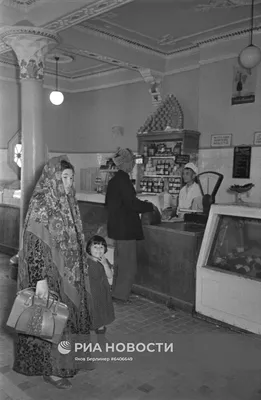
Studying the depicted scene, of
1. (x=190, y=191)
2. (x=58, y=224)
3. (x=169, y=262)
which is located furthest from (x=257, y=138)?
(x=58, y=224)

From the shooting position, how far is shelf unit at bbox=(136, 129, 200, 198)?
25.1 feet

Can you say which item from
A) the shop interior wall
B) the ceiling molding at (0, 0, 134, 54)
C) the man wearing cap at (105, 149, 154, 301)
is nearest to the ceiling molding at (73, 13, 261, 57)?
the shop interior wall

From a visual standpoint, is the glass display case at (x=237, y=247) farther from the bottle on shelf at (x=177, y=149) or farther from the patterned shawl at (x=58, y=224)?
the bottle on shelf at (x=177, y=149)

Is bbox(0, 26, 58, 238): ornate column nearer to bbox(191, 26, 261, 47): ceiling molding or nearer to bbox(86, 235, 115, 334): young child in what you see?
bbox(86, 235, 115, 334): young child

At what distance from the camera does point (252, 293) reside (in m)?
3.45

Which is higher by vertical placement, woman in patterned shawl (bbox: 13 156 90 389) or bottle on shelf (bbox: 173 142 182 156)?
bottle on shelf (bbox: 173 142 182 156)

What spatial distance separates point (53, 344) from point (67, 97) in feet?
30.6

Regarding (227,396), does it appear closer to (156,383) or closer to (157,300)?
(156,383)

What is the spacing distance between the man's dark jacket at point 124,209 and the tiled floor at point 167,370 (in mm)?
938

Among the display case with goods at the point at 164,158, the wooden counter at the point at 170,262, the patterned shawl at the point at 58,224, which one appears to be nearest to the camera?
the patterned shawl at the point at 58,224

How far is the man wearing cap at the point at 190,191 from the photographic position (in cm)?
589

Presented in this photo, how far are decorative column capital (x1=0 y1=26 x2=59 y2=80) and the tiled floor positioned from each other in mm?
3619

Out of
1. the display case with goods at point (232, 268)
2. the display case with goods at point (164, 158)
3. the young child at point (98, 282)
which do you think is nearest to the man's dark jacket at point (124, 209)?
the display case with goods at point (232, 268)

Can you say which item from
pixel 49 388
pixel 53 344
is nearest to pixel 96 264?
pixel 53 344
